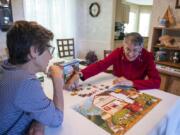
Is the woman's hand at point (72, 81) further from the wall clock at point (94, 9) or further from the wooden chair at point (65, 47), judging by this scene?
the wall clock at point (94, 9)

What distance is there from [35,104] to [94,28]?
3771 millimetres

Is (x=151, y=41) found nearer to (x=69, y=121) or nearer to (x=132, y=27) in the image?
(x=69, y=121)

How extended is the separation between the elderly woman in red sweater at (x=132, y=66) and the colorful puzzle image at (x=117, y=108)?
0.17 m

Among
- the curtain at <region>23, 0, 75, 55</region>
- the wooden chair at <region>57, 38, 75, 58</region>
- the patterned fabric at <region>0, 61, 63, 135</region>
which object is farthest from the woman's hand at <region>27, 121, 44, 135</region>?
the curtain at <region>23, 0, 75, 55</region>

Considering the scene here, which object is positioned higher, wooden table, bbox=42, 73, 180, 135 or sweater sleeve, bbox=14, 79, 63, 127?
sweater sleeve, bbox=14, 79, 63, 127

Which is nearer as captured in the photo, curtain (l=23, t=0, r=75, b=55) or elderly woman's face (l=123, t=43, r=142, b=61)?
elderly woman's face (l=123, t=43, r=142, b=61)

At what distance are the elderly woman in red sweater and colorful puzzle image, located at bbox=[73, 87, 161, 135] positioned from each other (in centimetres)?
17

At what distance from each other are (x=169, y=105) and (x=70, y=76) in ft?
2.56

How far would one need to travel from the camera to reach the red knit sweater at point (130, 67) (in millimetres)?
1538

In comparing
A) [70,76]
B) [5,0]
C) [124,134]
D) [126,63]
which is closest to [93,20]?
[5,0]

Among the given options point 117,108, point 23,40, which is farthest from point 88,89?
point 23,40

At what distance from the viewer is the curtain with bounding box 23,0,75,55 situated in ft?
11.1

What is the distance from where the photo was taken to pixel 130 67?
1673 mm

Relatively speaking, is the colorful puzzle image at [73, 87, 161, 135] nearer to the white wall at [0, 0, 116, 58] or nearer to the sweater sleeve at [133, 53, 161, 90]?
the sweater sleeve at [133, 53, 161, 90]
